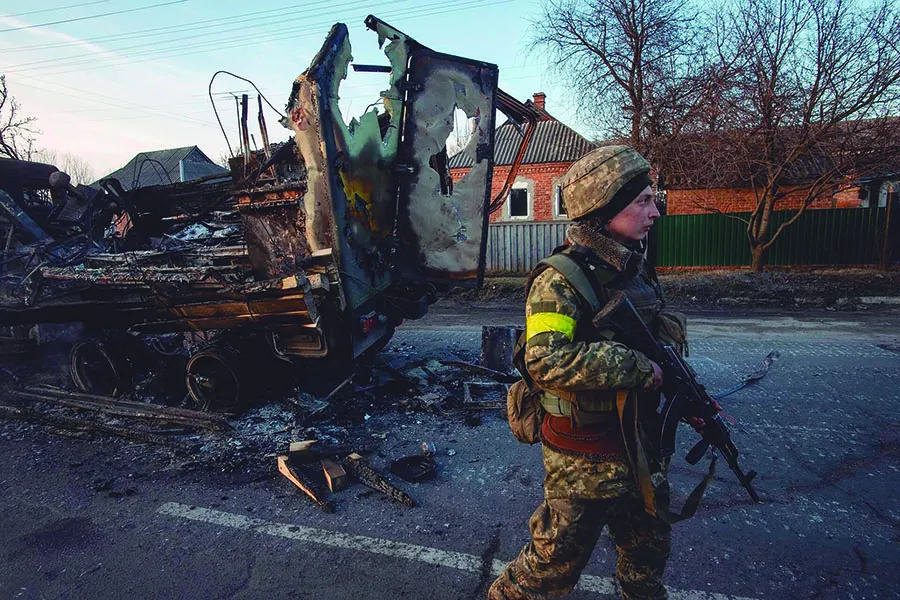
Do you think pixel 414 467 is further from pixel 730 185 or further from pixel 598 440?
pixel 730 185

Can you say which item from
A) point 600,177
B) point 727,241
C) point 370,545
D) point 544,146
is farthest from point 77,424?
point 544,146

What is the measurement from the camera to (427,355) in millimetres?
6344

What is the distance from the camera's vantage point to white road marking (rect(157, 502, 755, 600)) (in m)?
2.33

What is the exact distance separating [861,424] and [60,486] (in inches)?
231

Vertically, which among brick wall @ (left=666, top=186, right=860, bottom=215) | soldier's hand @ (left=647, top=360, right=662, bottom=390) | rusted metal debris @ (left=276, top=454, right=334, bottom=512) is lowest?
rusted metal debris @ (left=276, top=454, right=334, bottom=512)

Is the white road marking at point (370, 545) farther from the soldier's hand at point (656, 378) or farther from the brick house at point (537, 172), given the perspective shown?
the brick house at point (537, 172)

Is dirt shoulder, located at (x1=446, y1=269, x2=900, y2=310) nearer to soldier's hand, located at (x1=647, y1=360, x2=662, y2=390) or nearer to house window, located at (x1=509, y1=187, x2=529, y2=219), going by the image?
soldier's hand, located at (x1=647, y1=360, x2=662, y2=390)

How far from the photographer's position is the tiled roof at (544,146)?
698 inches

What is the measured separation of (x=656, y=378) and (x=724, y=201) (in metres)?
14.9

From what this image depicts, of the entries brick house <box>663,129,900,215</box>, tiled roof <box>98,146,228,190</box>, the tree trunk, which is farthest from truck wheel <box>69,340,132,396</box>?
tiled roof <box>98,146,228,190</box>

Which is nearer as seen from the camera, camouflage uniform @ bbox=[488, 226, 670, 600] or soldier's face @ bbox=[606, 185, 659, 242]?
camouflage uniform @ bbox=[488, 226, 670, 600]

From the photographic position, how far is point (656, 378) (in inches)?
69.1

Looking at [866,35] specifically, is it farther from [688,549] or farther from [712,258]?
[688,549]

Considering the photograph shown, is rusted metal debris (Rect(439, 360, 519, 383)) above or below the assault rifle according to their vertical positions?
below
